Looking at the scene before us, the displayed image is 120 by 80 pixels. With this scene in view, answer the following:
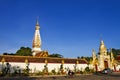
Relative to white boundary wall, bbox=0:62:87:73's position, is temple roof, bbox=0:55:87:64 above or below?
above

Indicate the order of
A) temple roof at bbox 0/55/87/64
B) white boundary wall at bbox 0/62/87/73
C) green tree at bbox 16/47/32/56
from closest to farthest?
white boundary wall at bbox 0/62/87/73 < temple roof at bbox 0/55/87/64 < green tree at bbox 16/47/32/56

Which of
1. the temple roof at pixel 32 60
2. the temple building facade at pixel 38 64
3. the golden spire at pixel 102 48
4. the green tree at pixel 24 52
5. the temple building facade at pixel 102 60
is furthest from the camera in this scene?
the green tree at pixel 24 52

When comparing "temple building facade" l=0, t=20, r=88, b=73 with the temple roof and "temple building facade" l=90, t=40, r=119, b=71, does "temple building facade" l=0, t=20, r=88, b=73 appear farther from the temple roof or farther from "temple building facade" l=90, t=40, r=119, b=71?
"temple building facade" l=90, t=40, r=119, b=71

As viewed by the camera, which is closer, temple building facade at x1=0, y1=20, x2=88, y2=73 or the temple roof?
temple building facade at x1=0, y1=20, x2=88, y2=73

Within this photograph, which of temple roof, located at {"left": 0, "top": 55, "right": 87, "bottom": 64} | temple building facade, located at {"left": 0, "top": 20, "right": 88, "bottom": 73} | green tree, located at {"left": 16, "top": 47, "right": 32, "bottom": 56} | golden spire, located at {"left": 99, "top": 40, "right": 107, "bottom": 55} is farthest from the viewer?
green tree, located at {"left": 16, "top": 47, "right": 32, "bottom": 56}

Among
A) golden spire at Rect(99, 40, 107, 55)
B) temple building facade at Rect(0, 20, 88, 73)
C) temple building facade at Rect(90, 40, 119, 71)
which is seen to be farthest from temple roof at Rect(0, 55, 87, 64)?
golden spire at Rect(99, 40, 107, 55)

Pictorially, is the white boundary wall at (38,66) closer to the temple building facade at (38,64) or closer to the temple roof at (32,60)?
the temple building facade at (38,64)

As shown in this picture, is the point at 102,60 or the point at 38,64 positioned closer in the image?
the point at 38,64

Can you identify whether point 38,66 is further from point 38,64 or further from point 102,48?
point 102,48

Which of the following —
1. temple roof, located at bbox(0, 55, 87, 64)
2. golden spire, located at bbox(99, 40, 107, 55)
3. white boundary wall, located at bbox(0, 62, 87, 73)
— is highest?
golden spire, located at bbox(99, 40, 107, 55)

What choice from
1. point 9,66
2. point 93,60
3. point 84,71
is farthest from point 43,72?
point 93,60

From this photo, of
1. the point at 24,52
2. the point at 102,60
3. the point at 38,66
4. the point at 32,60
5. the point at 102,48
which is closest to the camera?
the point at 38,66

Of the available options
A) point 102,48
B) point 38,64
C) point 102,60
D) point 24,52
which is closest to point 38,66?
point 38,64

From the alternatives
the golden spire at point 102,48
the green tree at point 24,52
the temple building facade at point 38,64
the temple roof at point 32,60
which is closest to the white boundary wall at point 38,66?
the temple building facade at point 38,64
